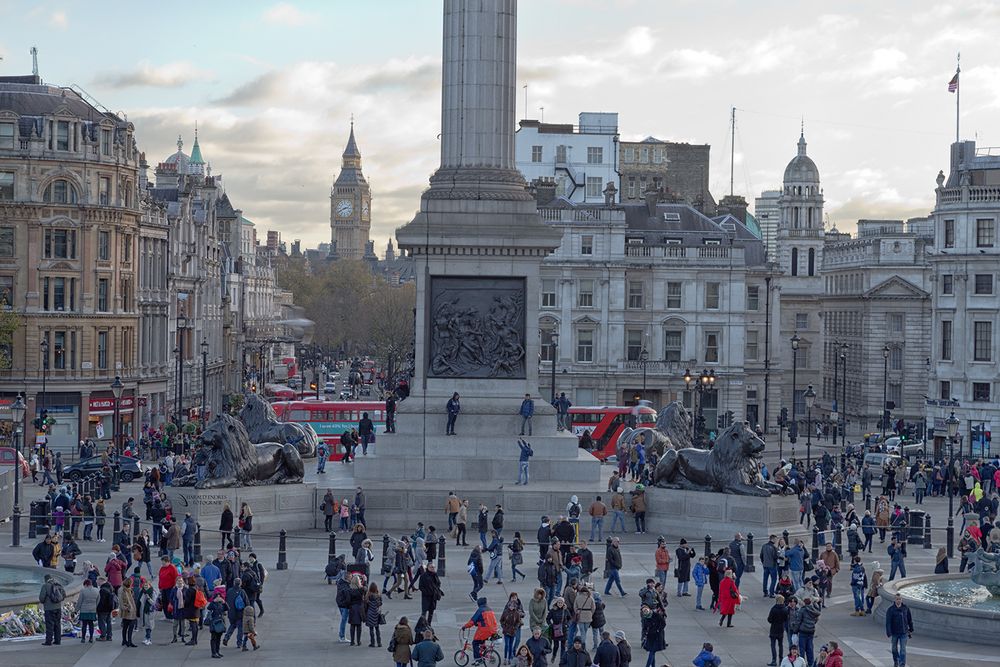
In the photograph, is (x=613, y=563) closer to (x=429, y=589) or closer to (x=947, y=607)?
(x=429, y=589)

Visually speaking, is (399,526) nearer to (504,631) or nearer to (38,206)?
(504,631)

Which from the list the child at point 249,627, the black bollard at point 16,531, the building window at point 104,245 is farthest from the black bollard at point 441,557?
the building window at point 104,245

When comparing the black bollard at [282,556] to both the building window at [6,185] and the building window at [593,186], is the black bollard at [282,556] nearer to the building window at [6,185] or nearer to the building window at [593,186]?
the building window at [6,185]

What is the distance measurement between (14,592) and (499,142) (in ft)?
76.2

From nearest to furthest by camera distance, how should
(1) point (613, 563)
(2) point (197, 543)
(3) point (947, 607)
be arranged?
1. (3) point (947, 607)
2. (1) point (613, 563)
3. (2) point (197, 543)

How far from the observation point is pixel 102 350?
7838 centimetres

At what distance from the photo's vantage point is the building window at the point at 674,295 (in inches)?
3622

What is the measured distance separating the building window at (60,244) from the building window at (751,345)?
37427 millimetres

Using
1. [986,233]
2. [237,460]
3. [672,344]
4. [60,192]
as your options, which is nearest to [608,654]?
[237,460]

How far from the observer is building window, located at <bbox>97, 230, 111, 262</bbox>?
255 feet

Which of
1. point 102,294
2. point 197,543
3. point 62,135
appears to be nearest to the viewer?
point 197,543

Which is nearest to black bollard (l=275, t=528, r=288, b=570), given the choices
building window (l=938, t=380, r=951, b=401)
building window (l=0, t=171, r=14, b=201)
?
building window (l=0, t=171, r=14, b=201)

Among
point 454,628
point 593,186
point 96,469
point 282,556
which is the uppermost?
point 593,186

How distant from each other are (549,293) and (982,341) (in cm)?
2303
